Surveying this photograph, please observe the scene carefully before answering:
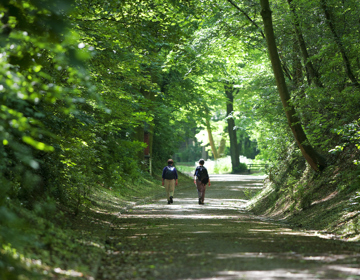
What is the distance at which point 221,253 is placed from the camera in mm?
7602

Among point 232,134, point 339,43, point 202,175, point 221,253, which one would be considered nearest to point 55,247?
point 221,253

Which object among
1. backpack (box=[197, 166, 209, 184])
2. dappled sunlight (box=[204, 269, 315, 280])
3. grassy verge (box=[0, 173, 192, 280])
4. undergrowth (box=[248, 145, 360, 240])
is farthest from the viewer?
backpack (box=[197, 166, 209, 184])

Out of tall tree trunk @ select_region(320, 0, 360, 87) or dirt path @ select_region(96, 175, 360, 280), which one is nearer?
dirt path @ select_region(96, 175, 360, 280)

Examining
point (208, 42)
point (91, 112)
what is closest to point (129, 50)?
point (91, 112)

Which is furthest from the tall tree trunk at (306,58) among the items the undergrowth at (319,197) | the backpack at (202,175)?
the backpack at (202,175)

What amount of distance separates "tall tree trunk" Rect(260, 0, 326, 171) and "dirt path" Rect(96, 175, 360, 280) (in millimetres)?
3348

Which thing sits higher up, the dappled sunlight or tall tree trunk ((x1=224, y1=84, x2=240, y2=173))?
tall tree trunk ((x1=224, y1=84, x2=240, y2=173))

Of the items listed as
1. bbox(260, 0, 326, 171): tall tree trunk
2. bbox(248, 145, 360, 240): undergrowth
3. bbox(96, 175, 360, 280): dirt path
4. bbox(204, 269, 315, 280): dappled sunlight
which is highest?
bbox(260, 0, 326, 171): tall tree trunk

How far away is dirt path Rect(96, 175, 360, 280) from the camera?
6.18m

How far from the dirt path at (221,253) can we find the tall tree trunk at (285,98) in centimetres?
335

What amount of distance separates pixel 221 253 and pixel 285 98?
7.37 meters

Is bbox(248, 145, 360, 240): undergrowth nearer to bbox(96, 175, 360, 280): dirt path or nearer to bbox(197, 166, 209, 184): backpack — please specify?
bbox(96, 175, 360, 280): dirt path

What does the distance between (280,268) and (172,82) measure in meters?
24.8

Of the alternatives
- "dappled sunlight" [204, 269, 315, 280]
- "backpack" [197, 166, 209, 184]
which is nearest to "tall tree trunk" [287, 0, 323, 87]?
"backpack" [197, 166, 209, 184]
